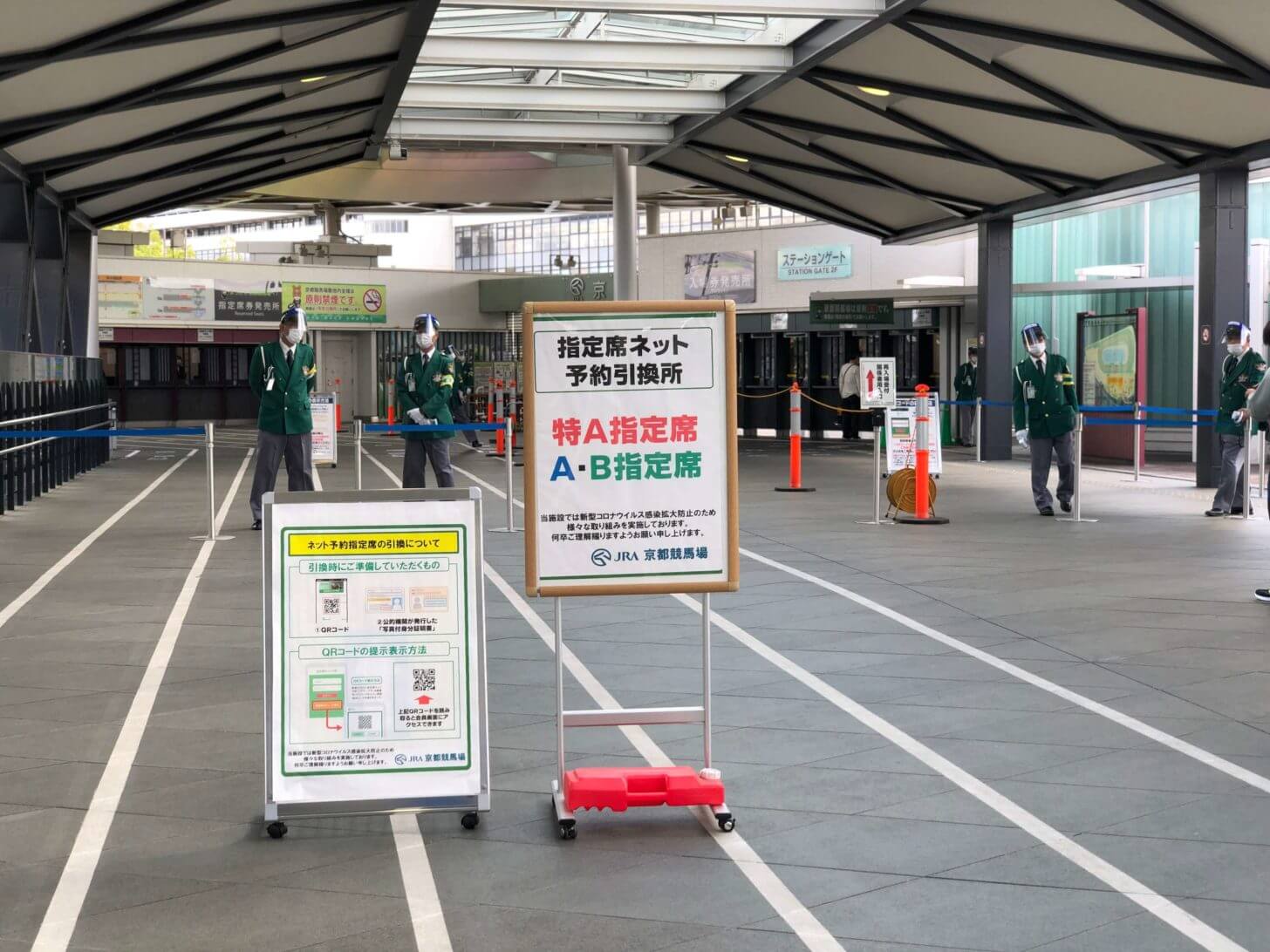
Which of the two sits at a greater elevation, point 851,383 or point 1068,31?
point 1068,31

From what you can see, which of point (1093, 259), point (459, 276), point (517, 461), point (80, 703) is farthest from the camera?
point (459, 276)

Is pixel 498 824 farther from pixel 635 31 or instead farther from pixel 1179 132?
pixel 635 31

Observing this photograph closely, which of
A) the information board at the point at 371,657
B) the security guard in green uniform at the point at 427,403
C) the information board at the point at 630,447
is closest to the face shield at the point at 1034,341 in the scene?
the security guard in green uniform at the point at 427,403

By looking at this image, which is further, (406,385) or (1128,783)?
(406,385)

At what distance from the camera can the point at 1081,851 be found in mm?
4766

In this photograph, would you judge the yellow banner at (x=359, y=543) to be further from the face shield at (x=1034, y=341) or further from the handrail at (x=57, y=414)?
the face shield at (x=1034, y=341)

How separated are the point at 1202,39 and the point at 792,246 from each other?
1971 centimetres

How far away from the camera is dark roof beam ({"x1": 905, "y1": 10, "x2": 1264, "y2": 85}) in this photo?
14.4 meters

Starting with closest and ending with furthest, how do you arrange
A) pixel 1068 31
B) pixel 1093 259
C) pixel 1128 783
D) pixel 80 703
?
1. pixel 1128 783
2. pixel 80 703
3. pixel 1068 31
4. pixel 1093 259

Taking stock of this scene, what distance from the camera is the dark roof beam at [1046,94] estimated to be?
15883mm

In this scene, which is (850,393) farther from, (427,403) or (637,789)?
(637,789)

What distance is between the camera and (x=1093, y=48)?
48.2 ft

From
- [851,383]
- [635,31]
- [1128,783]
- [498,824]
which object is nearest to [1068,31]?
[635,31]

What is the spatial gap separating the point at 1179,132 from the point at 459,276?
94.5 feet
